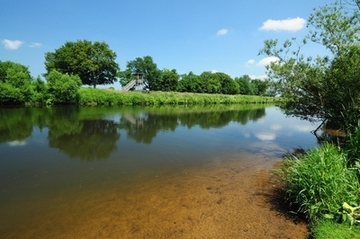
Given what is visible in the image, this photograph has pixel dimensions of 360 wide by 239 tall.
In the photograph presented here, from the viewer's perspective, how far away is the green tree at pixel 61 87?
134 ft

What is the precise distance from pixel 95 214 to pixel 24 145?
33.5 ft

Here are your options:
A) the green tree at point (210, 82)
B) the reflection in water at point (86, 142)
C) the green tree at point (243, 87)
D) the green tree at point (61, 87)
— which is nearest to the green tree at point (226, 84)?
the green tree at point (210, 82)

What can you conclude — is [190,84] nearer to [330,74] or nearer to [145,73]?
[145,73]

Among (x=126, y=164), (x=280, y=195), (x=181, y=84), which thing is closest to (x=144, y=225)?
(x=280, y=195)

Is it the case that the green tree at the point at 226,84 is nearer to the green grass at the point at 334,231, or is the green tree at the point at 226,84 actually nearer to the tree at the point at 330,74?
the tree at the point at 330,74

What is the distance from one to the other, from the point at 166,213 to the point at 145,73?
246 feet

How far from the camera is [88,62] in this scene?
57.4 metres

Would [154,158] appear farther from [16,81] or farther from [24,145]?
[16,81]

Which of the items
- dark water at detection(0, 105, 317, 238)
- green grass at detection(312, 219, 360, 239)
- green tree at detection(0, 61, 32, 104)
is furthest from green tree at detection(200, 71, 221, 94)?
green grass at detection(312, 219, 360, 239)

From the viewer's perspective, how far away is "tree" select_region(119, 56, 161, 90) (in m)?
76.8

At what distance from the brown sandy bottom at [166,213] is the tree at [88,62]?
2243 inches

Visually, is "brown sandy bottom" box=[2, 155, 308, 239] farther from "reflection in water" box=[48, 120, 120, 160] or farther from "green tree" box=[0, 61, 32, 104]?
"green tree" box=[0, 61, 32, 104]

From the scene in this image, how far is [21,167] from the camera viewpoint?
943cm

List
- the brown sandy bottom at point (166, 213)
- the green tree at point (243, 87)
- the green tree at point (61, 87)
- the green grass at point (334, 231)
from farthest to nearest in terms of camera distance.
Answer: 1. the green tree at point (243, 87)
2. the green tree at point (61, 87)
3. the brown sandy bottom at point (166, 213)
4. the green grass at point (334, 231)
